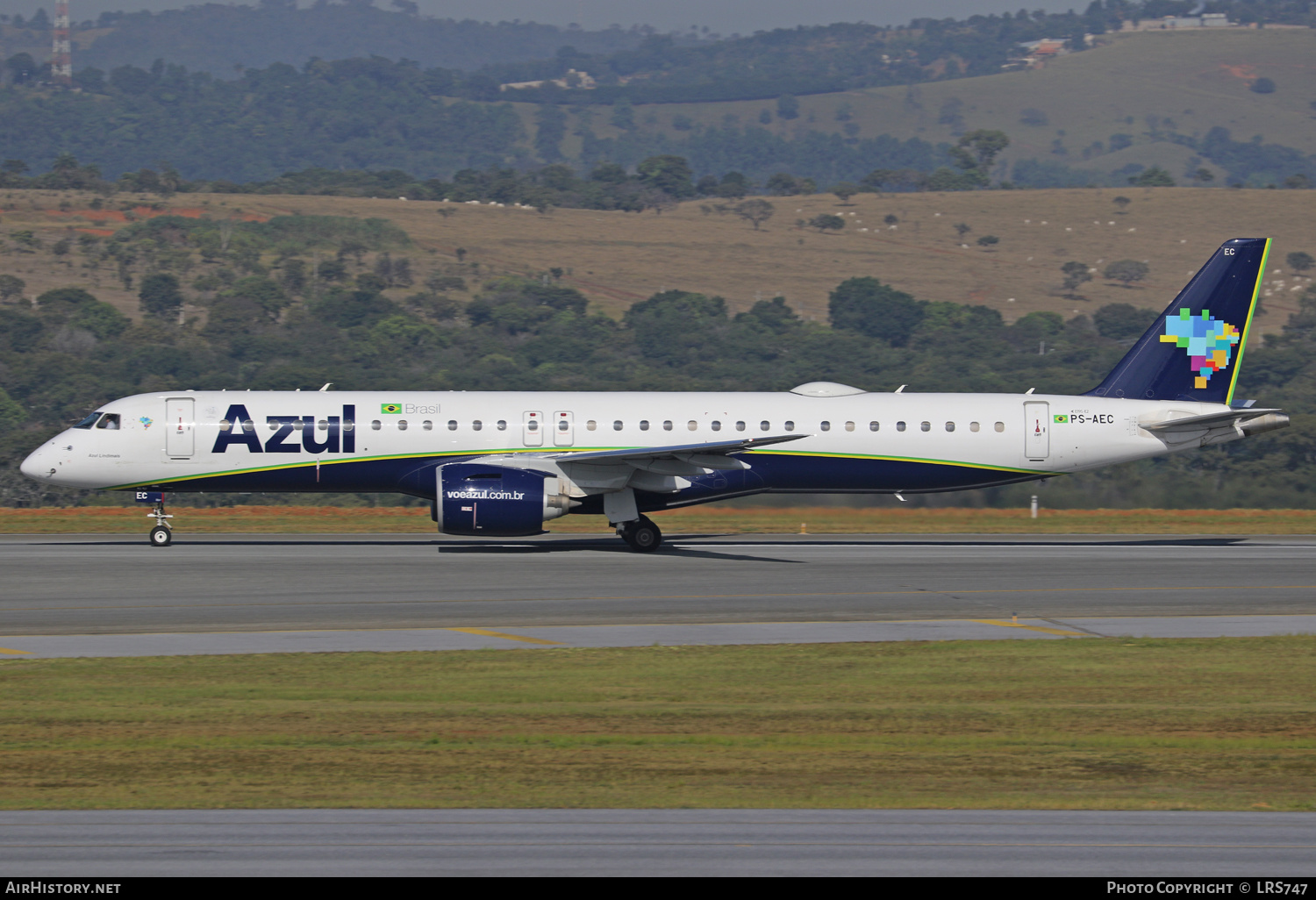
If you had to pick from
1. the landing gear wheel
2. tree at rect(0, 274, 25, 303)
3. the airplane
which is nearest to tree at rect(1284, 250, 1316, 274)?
tree at rect(0, 274, 25, 303)

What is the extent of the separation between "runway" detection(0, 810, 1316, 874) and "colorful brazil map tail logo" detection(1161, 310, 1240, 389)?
97.4ft

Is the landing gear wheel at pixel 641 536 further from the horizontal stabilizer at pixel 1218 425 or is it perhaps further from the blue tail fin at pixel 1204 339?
the horizontal stabilizer at pixel 1218 425

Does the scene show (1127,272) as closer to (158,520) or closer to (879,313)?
(879,313)

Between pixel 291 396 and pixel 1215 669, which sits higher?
pixel 291 396

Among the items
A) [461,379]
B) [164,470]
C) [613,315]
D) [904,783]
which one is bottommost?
[904,783]

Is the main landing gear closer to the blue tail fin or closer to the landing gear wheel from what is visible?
the landing gear wheel

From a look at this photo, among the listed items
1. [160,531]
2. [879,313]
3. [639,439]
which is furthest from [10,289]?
[639,439]

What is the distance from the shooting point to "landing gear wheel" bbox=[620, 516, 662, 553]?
123 feet

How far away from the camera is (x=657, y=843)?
41.0ft

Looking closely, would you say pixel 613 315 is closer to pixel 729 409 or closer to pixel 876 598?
pixel 729 409

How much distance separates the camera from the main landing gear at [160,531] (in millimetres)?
37531
